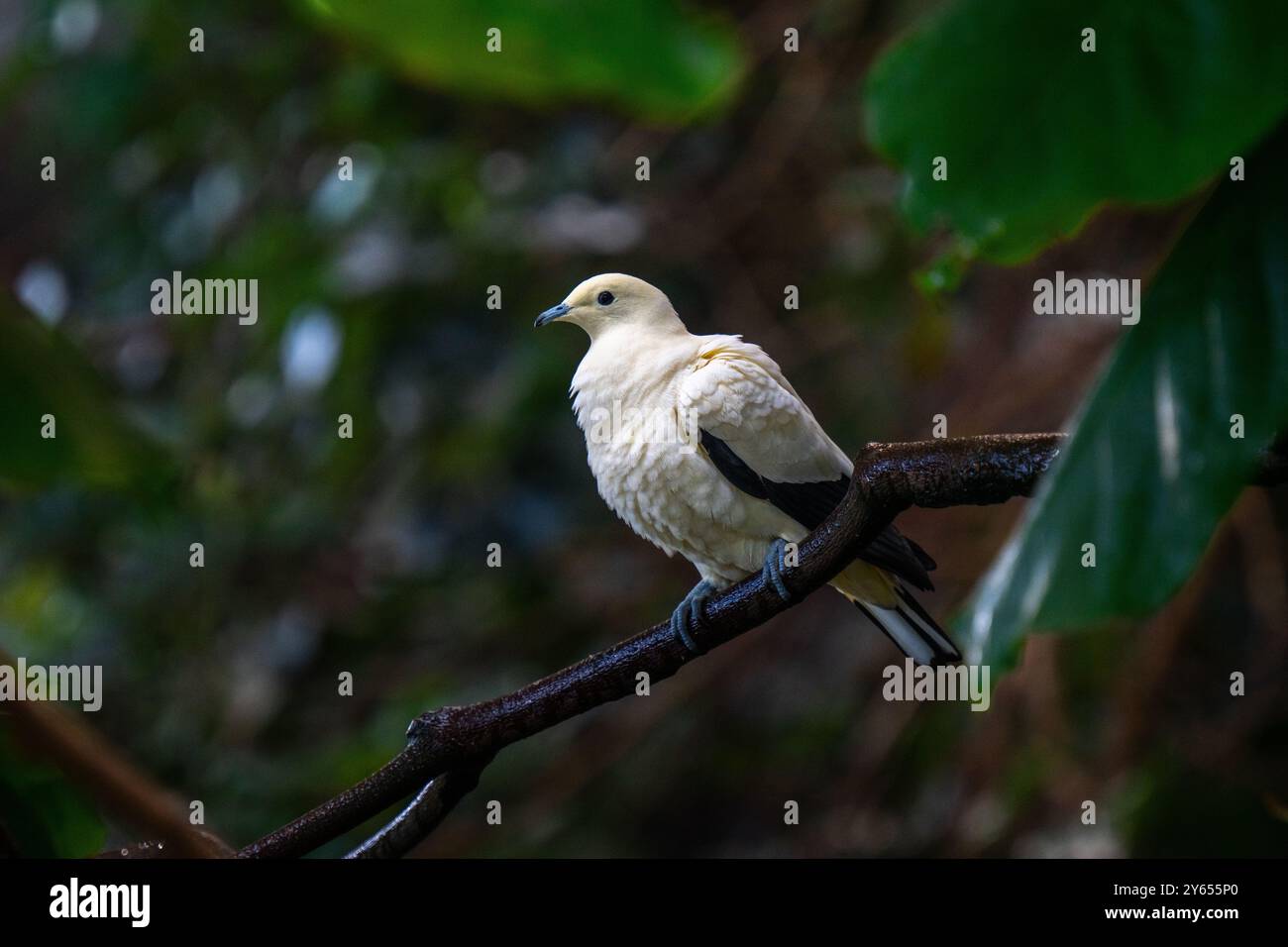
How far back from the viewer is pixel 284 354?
2.93 m

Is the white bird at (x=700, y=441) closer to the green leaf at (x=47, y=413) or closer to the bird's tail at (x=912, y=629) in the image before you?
the bird's tail at (x=912, y=629)

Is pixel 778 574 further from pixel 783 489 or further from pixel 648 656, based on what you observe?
pixel 783 489

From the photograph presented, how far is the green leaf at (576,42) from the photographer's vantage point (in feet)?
2.21

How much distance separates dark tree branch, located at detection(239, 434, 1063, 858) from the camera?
0.92 meters

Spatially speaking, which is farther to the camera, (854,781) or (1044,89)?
(854,781)

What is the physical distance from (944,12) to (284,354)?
231cm

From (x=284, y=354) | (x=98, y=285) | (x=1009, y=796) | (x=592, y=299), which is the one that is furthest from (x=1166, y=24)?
(x=98, y=285)

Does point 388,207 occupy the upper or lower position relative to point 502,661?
upper

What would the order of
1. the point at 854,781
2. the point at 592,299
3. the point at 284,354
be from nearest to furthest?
the point at 592,299 → the point at 284,354 → the point at 854,781

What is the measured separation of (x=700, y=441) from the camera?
1.43m

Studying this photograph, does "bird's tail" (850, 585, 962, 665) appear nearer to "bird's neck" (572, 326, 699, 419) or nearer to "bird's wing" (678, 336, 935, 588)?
"bird's wing" (678, 336, 935, 588)

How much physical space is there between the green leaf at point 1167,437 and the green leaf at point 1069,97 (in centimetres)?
6

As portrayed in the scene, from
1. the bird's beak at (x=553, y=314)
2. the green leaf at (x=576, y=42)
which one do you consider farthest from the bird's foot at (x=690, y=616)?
the green leaf at (x=576, y=42)
